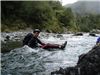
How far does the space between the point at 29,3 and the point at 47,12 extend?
1070 cm

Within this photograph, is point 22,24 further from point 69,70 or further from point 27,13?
point 69,70

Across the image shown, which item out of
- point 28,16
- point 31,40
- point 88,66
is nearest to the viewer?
point 88,66

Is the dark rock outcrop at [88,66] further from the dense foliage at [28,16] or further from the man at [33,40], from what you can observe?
the dense foliage at [28,16]

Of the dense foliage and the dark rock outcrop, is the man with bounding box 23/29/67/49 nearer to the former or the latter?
the dark rock outcrop

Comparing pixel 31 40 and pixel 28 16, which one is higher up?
pixel 31 40

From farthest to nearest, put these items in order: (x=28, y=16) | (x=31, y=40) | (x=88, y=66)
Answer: (x=28, y=16), (x=31, y=40), (x=88, y=66)

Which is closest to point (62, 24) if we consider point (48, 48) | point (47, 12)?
point (47, 12)

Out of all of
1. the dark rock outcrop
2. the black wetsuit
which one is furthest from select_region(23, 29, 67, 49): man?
the dark rock outcrop

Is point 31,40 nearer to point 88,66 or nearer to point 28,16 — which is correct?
point 88,66

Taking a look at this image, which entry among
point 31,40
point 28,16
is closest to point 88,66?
point 31,40

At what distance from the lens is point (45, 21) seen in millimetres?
50250

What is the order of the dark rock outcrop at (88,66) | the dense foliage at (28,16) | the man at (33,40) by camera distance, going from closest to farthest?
A: the dark rock outcrop at (88,66) < the man at (33,40) < the dense foliage at (28,16)

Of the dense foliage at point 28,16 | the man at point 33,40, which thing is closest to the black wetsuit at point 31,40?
the man at point 33,40

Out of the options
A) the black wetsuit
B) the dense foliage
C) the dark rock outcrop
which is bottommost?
the dense foliage
